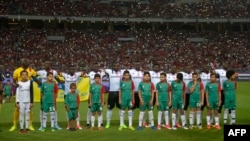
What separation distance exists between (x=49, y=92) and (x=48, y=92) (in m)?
0.03

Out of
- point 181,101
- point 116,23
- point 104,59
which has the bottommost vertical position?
point 181,101

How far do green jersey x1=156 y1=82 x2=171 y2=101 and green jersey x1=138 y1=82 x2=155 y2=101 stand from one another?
29cm

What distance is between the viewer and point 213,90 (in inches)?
593

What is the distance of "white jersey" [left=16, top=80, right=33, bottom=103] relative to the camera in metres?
14.1

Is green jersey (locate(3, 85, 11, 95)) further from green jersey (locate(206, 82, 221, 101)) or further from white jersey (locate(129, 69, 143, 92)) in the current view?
green jersey (locate(206, 82, 221, 101))

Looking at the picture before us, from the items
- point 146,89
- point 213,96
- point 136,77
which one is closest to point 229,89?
point 213,96

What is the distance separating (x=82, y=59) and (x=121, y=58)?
4.51 metres

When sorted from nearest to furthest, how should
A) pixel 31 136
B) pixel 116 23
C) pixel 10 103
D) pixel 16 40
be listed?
pixel 31 136
pixel 10 103
pixel 16 40
pixel 116 23

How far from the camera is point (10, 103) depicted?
23938mm

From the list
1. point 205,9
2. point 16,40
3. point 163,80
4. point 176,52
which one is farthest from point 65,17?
point 163,80

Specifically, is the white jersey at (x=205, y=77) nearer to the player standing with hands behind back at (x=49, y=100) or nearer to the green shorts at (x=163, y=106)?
the green shorts at (x=163, y=106)

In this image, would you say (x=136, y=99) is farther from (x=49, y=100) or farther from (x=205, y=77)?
(x=49, y=100)

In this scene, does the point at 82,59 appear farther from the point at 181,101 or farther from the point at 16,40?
the point at 181,101

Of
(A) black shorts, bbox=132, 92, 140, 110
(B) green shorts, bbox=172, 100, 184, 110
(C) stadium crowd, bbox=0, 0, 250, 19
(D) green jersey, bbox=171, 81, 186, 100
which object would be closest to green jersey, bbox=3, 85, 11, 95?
(A) black shorts, bbox=132, 92, 140, 110
